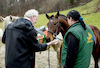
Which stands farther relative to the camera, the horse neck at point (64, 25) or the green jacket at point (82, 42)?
the horse neck at point (64, 25)

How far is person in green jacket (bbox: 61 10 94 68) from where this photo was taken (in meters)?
1.54

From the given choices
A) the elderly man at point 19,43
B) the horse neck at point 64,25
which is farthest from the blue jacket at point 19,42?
the horse neck at point 64,25

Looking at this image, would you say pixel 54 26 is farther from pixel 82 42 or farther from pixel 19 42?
pixel 19 42

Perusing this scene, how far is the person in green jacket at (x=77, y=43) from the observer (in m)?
1.54

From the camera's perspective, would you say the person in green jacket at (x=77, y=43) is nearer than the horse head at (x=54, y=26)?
Yes

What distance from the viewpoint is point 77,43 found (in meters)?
1.55

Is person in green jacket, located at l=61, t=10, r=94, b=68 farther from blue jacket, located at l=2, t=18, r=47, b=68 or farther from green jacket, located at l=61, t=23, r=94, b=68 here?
blue jacket, located at l=2, t=18, r=47, b=68

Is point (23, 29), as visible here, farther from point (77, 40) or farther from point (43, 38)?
point (43, 38)

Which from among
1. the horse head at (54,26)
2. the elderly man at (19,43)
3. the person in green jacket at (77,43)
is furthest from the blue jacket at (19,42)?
the horse head at (54,26)

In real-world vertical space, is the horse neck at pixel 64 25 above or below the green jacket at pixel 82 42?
above

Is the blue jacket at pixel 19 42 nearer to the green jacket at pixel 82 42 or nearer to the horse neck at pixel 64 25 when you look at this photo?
the green jacket at pixel 82 42

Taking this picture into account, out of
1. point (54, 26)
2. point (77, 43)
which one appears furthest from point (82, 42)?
point (54, 26)

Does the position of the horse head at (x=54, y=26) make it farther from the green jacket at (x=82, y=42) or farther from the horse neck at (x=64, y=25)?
the green jacket at (x=82, y=42)

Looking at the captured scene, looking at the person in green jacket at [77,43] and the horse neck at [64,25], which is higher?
the horse neck at [64,25]
